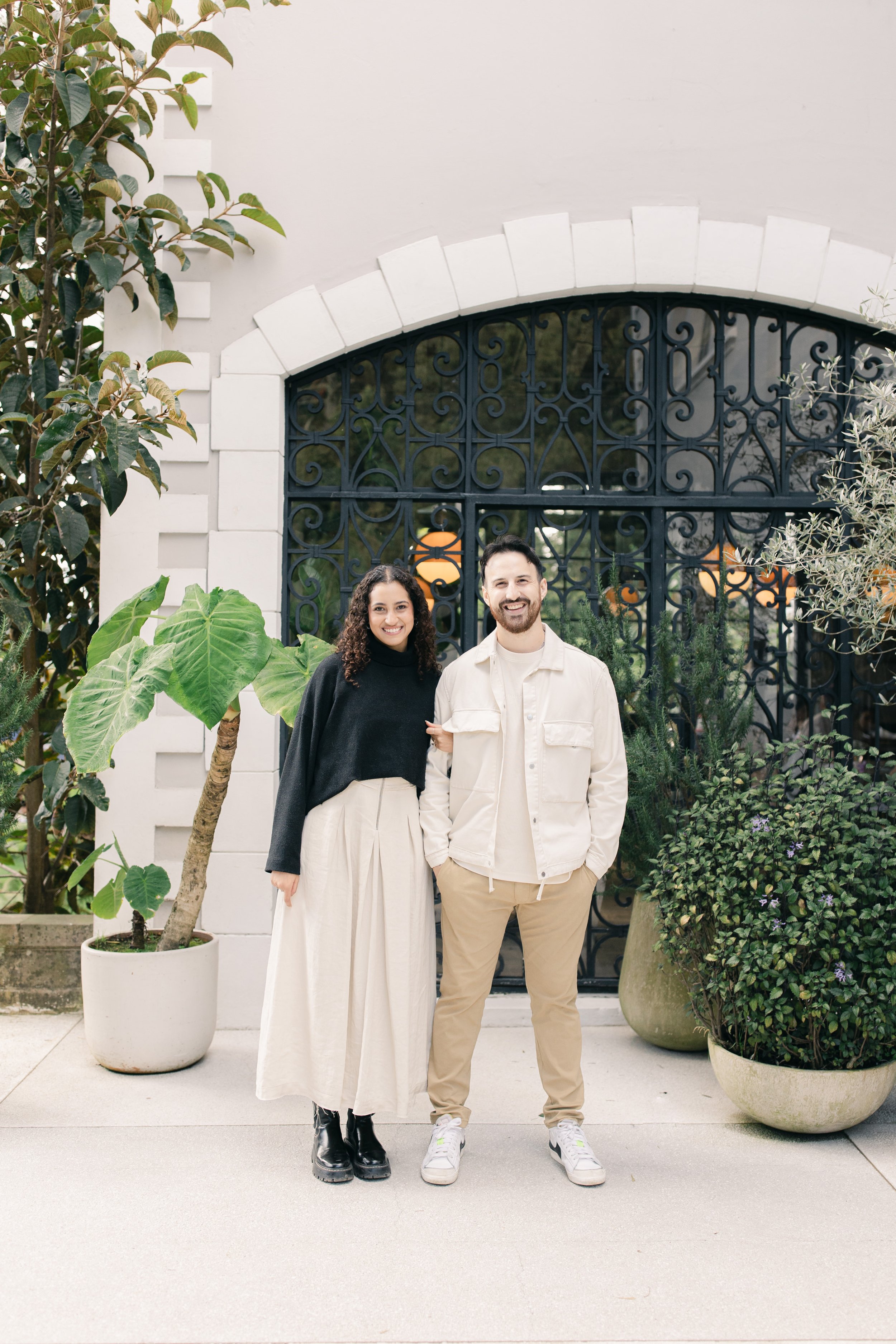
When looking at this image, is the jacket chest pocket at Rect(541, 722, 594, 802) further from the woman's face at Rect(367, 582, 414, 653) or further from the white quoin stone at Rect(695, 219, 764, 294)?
the white quoin stone at Rect(695, 219, 764, 294)

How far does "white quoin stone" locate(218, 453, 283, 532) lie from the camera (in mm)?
4145

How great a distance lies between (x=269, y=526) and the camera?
415cm

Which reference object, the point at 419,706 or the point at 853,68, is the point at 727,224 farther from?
the point at 419,706

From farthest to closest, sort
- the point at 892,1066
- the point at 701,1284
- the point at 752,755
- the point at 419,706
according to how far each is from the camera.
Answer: the point at 752,755 < the point at 892,1066 < the point at 419,706 < the point at 701,1284

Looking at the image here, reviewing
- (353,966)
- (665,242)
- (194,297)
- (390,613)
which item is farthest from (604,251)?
(353,966)

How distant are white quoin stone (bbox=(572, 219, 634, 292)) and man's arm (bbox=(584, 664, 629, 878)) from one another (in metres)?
2.12

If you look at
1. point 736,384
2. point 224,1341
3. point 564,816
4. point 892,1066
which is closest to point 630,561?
point 736,384

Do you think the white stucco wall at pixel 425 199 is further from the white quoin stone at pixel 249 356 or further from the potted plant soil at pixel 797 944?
the potted plant soil at pixel 797 944

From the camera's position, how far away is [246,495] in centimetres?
415

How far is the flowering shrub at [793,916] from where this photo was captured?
2992 mm

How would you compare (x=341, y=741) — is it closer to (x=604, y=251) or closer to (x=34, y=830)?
(x=34, y=830)

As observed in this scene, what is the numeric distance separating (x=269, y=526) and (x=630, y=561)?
1.62 meters

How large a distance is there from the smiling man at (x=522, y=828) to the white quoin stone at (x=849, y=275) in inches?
92.4

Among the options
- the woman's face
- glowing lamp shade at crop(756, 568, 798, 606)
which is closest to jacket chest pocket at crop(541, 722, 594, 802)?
the woman's face
